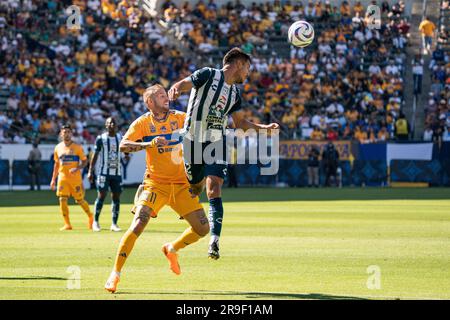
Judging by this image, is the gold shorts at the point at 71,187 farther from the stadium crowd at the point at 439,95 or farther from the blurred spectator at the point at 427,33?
the blurred spectator at the point at 427,33

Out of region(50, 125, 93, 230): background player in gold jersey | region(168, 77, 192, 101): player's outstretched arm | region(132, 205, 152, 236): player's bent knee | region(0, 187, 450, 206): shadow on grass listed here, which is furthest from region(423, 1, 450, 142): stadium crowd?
region(132, 205, 152, 236): player's bent knee

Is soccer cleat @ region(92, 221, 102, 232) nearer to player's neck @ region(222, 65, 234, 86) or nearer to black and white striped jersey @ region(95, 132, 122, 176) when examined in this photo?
black and white striped jersey @ region(95, 132, 122, 176)

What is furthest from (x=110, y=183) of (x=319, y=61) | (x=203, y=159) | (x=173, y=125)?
(x=319, y=61)

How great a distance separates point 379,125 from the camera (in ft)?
170

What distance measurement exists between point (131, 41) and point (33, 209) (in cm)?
2261

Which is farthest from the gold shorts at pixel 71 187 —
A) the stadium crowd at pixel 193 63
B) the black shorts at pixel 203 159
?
the stadium crowd at pixel 193 63

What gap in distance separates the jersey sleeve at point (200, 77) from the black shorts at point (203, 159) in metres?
0.76

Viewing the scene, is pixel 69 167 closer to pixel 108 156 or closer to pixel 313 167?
pixel 108 156

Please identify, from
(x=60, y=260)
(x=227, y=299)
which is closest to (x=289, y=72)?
(x=60, y=260)

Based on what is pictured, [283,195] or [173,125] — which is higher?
[173,125]

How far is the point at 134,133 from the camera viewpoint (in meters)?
13.3

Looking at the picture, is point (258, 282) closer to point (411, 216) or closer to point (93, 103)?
point (411, 216)

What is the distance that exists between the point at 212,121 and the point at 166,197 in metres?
1.29

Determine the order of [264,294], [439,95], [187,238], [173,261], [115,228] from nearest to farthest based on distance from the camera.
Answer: [264,294] → [187,238] → [173,261] → [115,228] → [439,95]
